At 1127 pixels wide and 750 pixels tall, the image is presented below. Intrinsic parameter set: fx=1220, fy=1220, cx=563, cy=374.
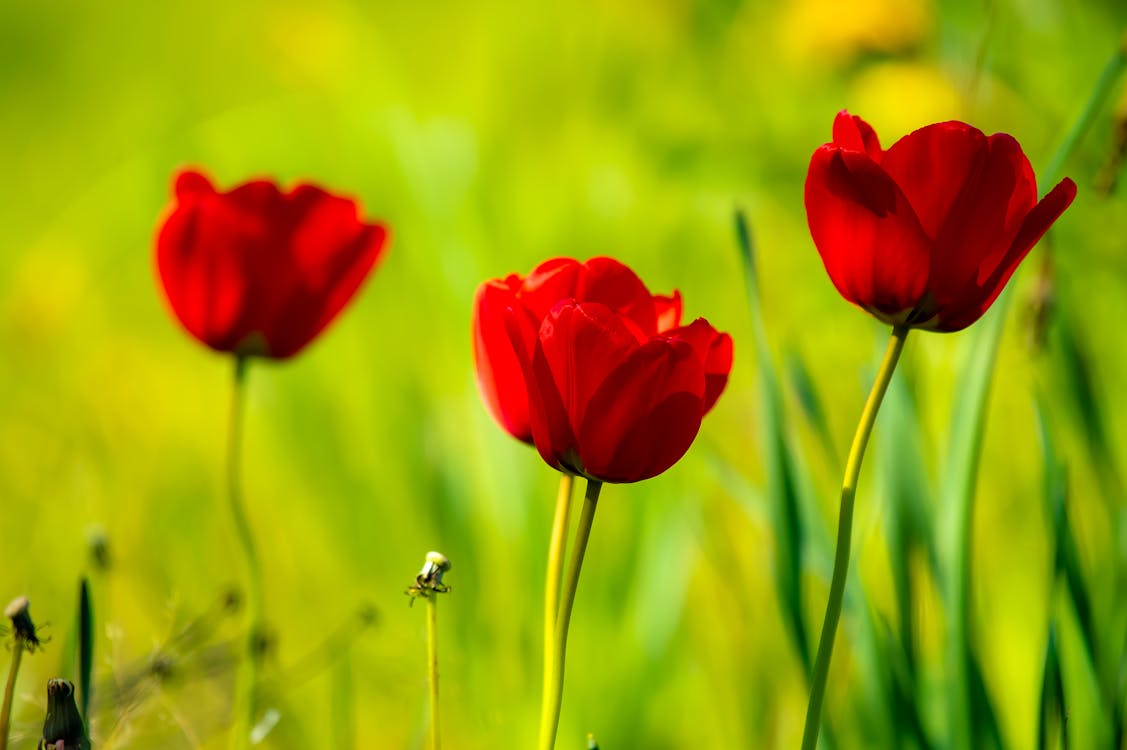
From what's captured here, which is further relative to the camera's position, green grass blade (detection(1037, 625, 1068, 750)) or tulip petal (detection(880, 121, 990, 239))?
green grass blade (detection(1037, 625, 1068, 750))

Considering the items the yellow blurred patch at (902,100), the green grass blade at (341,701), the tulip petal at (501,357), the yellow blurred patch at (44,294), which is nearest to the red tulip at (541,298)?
the tulip petal at (501,357)

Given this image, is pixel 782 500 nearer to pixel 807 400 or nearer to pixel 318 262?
pixel 807 400

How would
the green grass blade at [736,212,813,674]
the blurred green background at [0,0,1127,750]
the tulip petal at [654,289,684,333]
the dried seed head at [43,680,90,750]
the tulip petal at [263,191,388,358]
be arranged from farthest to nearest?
the blurred green background at [0,0,1127,750]
the tulip petal at [263,191,388,358]
the green grass blade at [736,212,813,674]
the tulip petal at [654,289,684,333]
the dried seed head at [43,680,90,750]

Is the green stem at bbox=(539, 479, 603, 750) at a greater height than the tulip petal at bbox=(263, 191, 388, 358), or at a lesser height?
lesser

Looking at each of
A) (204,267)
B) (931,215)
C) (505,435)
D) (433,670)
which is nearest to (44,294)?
(505,435)

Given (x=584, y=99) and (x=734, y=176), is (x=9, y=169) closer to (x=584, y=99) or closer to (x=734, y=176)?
(x=584, y=99)

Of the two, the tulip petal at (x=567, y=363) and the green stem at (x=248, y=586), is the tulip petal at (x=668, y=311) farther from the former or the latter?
the green stem at (x=248, y=586)

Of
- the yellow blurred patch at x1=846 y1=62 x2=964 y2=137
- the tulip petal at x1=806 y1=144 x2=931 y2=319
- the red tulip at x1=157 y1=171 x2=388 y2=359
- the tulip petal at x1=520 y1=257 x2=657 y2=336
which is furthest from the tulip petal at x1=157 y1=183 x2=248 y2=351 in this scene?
the yellow blurred patch at x1=846 y1=62 x2=964 y2=137

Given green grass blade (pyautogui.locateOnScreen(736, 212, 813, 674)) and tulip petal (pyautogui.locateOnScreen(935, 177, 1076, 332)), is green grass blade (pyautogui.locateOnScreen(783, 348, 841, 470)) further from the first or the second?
tulip petal (pyautogui.locateOnScreen(935, 177, 1076, 332))
